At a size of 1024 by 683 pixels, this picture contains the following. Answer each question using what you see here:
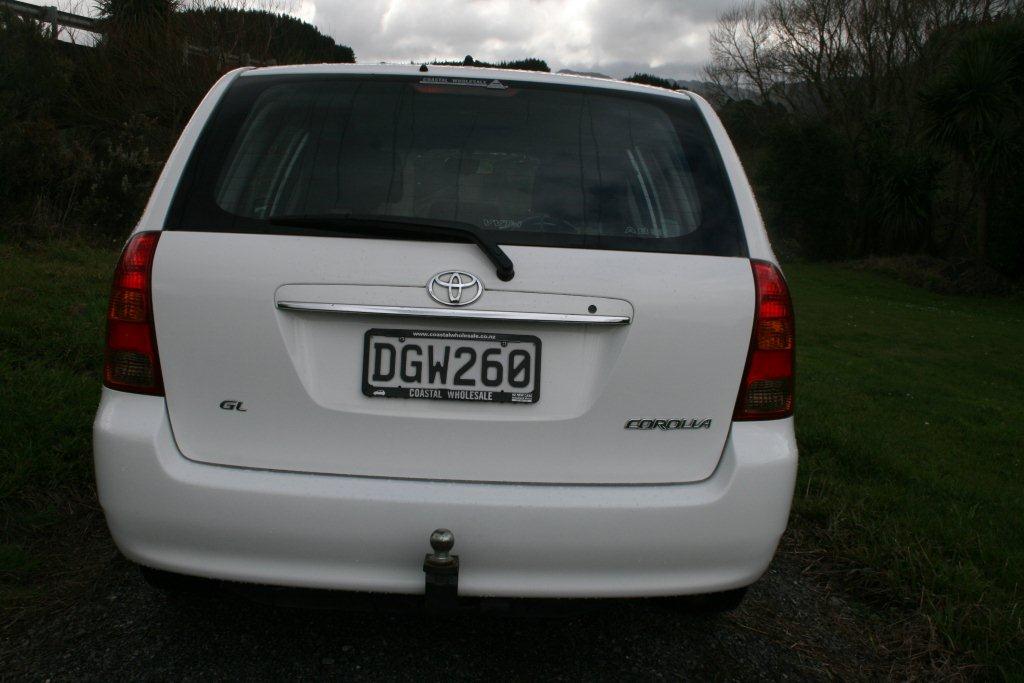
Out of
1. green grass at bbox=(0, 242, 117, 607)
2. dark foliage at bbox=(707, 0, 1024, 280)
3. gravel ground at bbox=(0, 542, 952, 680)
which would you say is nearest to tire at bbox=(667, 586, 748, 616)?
gravel ground at bbox=(0, 542, 952, 680)

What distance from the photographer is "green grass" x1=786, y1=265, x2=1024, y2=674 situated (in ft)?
10.3

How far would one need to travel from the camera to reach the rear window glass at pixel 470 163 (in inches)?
85.7

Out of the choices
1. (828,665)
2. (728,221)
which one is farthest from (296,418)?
Result: (828,665)

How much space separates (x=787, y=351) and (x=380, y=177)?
1120 millimetres

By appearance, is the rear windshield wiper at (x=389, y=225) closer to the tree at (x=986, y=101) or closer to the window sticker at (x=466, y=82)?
the window sticker at (x=466, y=82)

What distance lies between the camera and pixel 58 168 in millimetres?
9844

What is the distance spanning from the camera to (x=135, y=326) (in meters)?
2.13

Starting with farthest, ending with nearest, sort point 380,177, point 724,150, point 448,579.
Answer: point 724,150 < point 380,177 < point 448,579

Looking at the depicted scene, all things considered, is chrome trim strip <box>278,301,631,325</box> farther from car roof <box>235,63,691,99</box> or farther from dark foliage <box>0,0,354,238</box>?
dark foliage <box>0,0,354,238</box>

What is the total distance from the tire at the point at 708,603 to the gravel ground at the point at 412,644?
61 mm

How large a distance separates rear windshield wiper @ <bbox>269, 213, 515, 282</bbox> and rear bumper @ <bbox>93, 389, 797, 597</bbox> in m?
0.55

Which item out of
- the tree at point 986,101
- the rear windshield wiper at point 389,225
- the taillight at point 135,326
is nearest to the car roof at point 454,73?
the rear windshield wiper at point 389,225

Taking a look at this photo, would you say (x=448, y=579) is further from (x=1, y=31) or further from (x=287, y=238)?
(x=1, y=31)

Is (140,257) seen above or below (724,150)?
below
